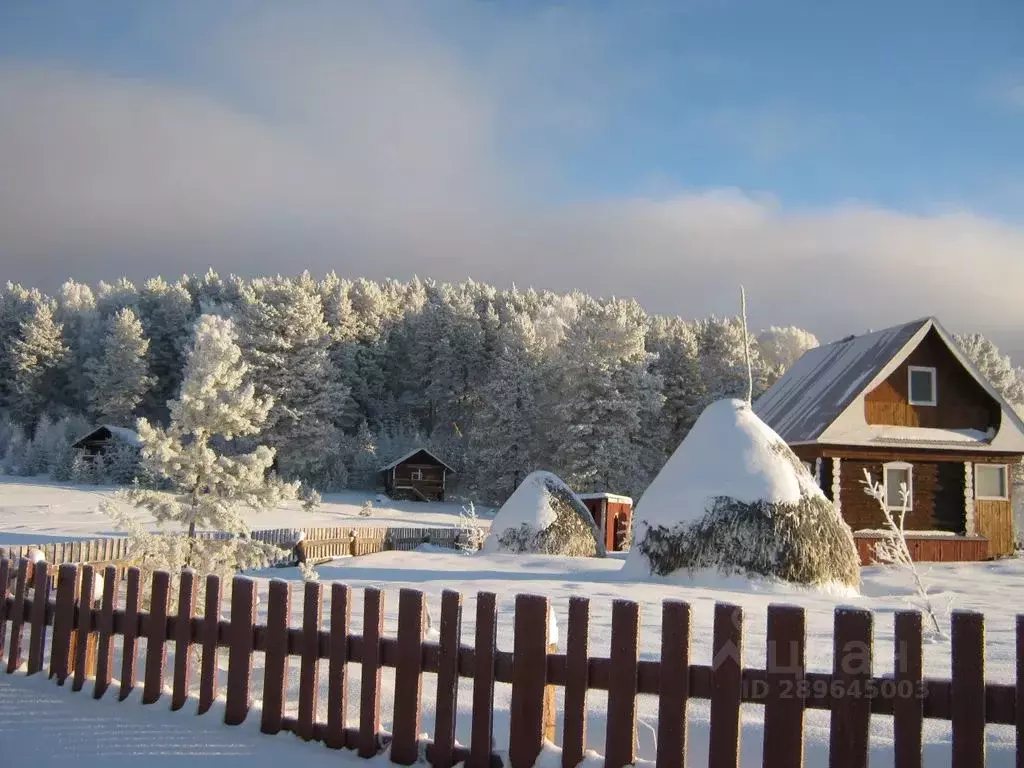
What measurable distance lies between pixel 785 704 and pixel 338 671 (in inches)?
102

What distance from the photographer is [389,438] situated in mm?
68062

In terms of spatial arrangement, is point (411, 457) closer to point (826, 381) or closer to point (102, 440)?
point (102, 440)

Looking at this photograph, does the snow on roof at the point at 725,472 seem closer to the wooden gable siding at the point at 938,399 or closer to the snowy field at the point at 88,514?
the wooden gable siding at the point at 938,399

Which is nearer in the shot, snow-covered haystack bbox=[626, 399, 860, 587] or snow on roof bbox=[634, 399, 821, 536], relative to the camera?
snow-covered haystack bbox=[626, 399, 860, 587]

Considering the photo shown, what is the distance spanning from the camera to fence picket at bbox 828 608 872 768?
163 inches

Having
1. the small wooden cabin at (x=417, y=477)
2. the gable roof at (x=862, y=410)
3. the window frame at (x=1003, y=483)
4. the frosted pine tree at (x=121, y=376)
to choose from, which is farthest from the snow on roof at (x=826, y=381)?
the frosted pine tree at (x=121, y=376)

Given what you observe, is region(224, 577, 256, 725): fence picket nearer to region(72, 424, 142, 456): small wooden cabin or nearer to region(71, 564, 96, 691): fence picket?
region(71, 564, 96, 691): fence picket

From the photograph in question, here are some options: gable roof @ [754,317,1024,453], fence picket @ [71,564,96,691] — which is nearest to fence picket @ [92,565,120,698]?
fence picket @ [71,564,96,691]

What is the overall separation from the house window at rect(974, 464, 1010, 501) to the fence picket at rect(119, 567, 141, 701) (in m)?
25.5

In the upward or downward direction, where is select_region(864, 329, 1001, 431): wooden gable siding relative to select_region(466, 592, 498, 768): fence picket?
upward

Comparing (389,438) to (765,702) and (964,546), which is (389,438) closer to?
(964,546)

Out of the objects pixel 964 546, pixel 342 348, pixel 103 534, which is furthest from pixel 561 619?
pixel 342 348

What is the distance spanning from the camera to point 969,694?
A: 13.1ft

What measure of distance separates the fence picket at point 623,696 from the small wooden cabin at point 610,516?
28.8 metres
